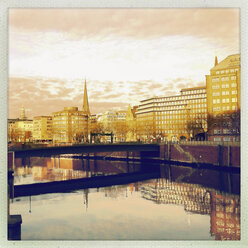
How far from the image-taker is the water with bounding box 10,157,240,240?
2011 centimetres

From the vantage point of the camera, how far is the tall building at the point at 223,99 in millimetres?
59969

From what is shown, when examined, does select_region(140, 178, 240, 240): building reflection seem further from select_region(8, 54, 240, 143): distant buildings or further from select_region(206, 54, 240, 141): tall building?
select_region(206, 54, 240, 141): tall building

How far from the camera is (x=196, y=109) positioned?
115 metres

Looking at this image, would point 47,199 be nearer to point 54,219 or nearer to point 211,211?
point 54,219

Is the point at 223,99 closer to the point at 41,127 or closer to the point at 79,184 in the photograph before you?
the point at 79,184

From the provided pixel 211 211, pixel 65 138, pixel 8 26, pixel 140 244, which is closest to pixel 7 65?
pixel 8 26

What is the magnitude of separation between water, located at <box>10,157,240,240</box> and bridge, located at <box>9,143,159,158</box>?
467 cm

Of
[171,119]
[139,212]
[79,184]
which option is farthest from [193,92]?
[139,212]

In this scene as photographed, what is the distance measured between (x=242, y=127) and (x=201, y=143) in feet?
132

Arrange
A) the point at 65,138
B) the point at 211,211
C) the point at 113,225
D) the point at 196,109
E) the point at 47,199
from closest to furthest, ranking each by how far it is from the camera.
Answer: the point at 113,225 < the point at 211,211 < the point at 47,199 < the point at 196,109 < the point at 65,138

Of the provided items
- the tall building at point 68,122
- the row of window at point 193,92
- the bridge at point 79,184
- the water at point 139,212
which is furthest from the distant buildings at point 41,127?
the water at point 139,212

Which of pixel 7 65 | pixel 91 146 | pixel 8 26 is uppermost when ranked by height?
pixel 8 26

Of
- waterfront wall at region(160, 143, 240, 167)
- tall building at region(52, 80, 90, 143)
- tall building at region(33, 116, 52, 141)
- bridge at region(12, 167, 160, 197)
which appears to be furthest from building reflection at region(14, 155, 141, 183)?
tall building at region(33, 116, 52, 141)

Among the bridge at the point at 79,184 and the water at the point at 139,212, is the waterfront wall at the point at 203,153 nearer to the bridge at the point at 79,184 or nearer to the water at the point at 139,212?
the water at the point at 139,212
